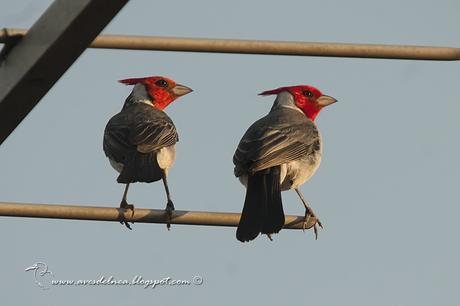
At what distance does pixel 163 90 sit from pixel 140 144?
260 cm

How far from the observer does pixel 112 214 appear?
255 inches

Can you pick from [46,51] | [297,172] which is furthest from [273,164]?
[46,51]

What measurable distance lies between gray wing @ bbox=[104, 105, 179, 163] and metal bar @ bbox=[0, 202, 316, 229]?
2.71 meters

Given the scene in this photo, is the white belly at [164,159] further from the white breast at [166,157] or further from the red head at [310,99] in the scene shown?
the red head at [310,99]

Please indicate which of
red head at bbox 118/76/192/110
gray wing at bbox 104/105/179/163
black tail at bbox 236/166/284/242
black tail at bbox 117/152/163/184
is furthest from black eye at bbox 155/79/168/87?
black tail at bbox 236/166/284/242

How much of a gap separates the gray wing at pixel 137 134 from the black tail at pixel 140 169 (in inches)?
5.1

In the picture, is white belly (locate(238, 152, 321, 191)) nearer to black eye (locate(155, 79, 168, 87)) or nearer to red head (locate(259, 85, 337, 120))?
red head (locate(259, 85, 337, 120))

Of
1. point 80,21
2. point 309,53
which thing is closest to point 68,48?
point 80,21

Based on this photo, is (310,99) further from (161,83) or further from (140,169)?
(140,169)

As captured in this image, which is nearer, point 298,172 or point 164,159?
point 298,172

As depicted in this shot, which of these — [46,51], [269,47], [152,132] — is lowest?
[152,132]

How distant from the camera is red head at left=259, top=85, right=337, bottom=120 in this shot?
11.9 m

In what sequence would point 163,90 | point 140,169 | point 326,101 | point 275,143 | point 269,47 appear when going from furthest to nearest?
1. point 163,90
2. point 326,101
3. point 275,143
4. point 140,169
5. point 269,47

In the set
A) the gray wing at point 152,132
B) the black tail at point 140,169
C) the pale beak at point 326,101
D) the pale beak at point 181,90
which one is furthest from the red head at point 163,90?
the black tail at point 140,169
